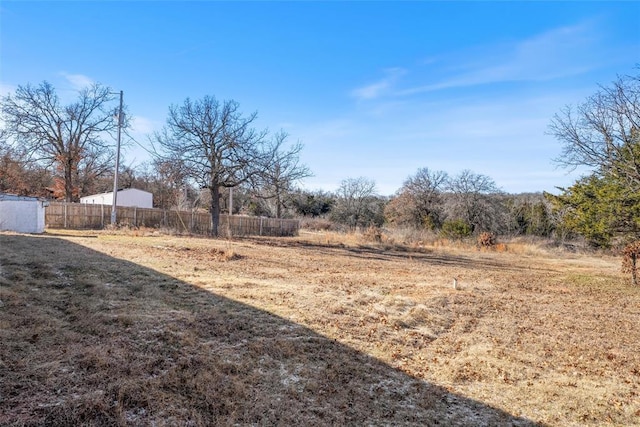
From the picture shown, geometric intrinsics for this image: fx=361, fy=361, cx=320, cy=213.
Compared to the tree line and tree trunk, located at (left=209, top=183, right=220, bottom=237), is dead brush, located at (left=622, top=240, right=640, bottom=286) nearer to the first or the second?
the tree line

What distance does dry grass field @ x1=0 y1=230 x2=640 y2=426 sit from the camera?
2721 mm

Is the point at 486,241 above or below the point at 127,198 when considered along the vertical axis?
below

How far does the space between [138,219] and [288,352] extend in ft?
60.3

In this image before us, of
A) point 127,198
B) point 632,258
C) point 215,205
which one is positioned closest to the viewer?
point 632,258

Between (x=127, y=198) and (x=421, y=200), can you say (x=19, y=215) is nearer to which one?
(x=127, y=198)

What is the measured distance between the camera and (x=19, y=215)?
1388 cm

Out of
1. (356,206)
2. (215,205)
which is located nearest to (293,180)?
(215,205)

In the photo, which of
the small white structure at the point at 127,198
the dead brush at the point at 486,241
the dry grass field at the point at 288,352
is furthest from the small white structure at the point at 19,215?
the dead brush at the point at 486,241

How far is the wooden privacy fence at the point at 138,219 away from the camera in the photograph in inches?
712

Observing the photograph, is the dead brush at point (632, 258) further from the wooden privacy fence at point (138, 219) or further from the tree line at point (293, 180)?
the wooden privacy fence at point (138, 219)

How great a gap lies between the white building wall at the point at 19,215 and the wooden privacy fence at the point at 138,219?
389cm

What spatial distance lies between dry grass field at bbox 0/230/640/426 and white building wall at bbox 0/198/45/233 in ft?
26.0

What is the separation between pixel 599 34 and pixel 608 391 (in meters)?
8.49

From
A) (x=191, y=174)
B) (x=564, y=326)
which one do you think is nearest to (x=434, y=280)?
(x=564, y=326)
